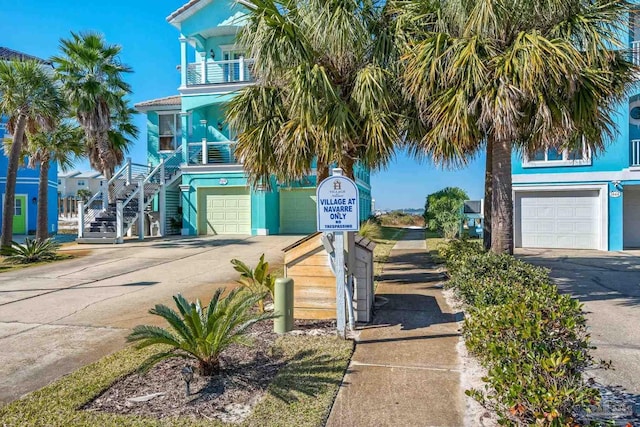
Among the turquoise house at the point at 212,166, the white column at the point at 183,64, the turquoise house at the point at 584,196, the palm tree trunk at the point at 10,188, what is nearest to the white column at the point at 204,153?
the turquoise house at the point at 212,166

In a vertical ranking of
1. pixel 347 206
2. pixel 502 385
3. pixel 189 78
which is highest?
pixel 189 78

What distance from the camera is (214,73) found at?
2153 centimetres

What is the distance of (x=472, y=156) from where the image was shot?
362 inches

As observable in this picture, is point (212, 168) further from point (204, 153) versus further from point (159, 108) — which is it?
point (159, 108)

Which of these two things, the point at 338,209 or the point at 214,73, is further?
the point at 214,73

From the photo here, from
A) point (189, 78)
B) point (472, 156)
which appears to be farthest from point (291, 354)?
point (189, 78)

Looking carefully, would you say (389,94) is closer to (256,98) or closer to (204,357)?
(256,98)

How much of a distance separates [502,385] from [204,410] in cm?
244

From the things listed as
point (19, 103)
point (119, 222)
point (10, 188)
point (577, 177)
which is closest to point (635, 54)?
point (577, 177)

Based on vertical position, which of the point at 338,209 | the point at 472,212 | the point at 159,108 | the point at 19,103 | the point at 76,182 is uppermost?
the point at 159,108

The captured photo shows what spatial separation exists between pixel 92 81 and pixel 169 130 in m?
6.28

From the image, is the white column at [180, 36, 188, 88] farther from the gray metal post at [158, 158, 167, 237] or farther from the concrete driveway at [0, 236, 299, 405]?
the concrete driveway at [0, 236, 299, 405]

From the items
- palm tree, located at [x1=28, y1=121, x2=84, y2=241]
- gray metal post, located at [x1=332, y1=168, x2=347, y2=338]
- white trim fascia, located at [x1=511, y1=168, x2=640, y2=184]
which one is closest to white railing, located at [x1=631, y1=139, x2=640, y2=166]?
white trim fascia, located at [x1=511, y1=168, x2=640, y2=184]

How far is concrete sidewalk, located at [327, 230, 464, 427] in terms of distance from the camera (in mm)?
3490
